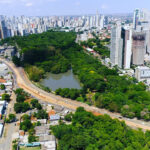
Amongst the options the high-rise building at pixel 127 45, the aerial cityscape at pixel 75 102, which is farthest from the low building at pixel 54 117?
the high-rise building at pixel 127 45

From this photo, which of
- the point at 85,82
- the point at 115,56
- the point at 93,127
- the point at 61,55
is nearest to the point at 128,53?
the point at 115,56

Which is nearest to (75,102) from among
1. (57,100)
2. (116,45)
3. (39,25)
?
(57,100)

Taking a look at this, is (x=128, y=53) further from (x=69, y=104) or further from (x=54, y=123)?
(x=54, y=123)

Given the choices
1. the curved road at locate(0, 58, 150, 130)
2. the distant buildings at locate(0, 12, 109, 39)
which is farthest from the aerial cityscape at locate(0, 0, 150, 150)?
the distant buildings at locate(0, 12, 109, 39)

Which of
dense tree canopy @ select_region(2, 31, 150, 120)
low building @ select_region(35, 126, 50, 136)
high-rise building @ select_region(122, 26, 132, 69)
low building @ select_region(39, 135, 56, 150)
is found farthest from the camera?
high-rise building @ select_region(122, 26, 132, 69)

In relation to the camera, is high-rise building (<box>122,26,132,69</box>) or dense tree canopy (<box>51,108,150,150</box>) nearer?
dense tree canopy (<box>51,108,150,150</box>)

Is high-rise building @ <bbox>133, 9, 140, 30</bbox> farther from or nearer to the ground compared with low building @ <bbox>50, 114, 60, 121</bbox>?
farther from the ground

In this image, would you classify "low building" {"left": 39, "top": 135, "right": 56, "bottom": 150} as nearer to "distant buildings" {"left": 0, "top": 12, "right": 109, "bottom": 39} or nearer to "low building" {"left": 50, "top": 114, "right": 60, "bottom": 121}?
"low building" {"left": 50, "top": 114, "right": 60, "bottom": 121}
